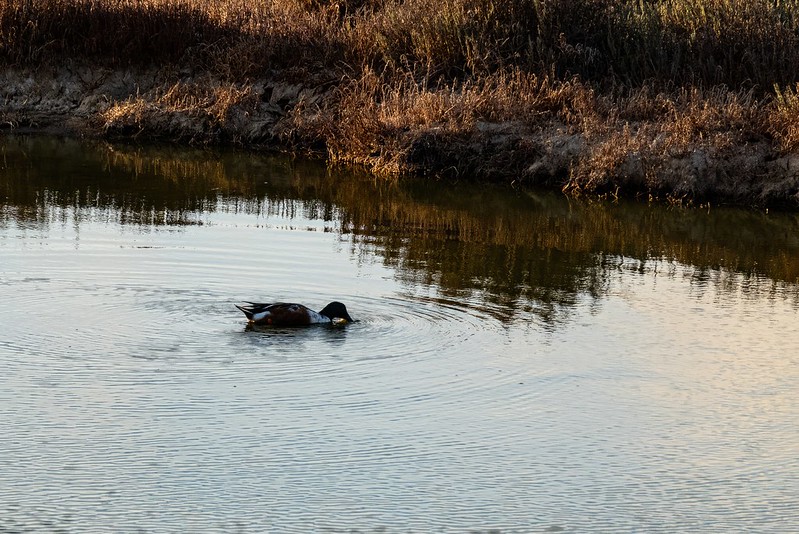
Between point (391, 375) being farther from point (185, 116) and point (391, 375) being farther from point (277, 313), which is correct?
point (185, 116)

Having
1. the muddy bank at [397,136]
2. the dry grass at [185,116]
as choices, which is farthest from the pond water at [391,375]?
the dry grass at [185,116]

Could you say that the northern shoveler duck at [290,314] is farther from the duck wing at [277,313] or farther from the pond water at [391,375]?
the pond water at [391,375]

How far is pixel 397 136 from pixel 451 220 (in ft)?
14.3

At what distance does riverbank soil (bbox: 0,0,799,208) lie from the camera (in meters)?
18.6

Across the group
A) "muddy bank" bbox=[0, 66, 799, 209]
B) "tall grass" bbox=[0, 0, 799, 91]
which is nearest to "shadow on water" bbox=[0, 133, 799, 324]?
"muddy bank" bbox=[0, 66, 799, 209]

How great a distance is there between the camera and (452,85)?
21750 millimetres

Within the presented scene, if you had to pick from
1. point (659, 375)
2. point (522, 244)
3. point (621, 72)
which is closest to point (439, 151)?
point (621, 72)

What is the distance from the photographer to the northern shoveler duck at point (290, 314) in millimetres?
9898

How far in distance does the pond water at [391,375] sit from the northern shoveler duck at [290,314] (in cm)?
11

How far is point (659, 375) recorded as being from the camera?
367 inches

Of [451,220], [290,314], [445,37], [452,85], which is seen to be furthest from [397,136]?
[290,314]

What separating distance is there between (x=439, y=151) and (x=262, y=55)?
5.22 meters

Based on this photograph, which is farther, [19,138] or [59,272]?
[19,138]

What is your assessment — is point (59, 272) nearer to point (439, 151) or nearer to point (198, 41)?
point (439, 151)
